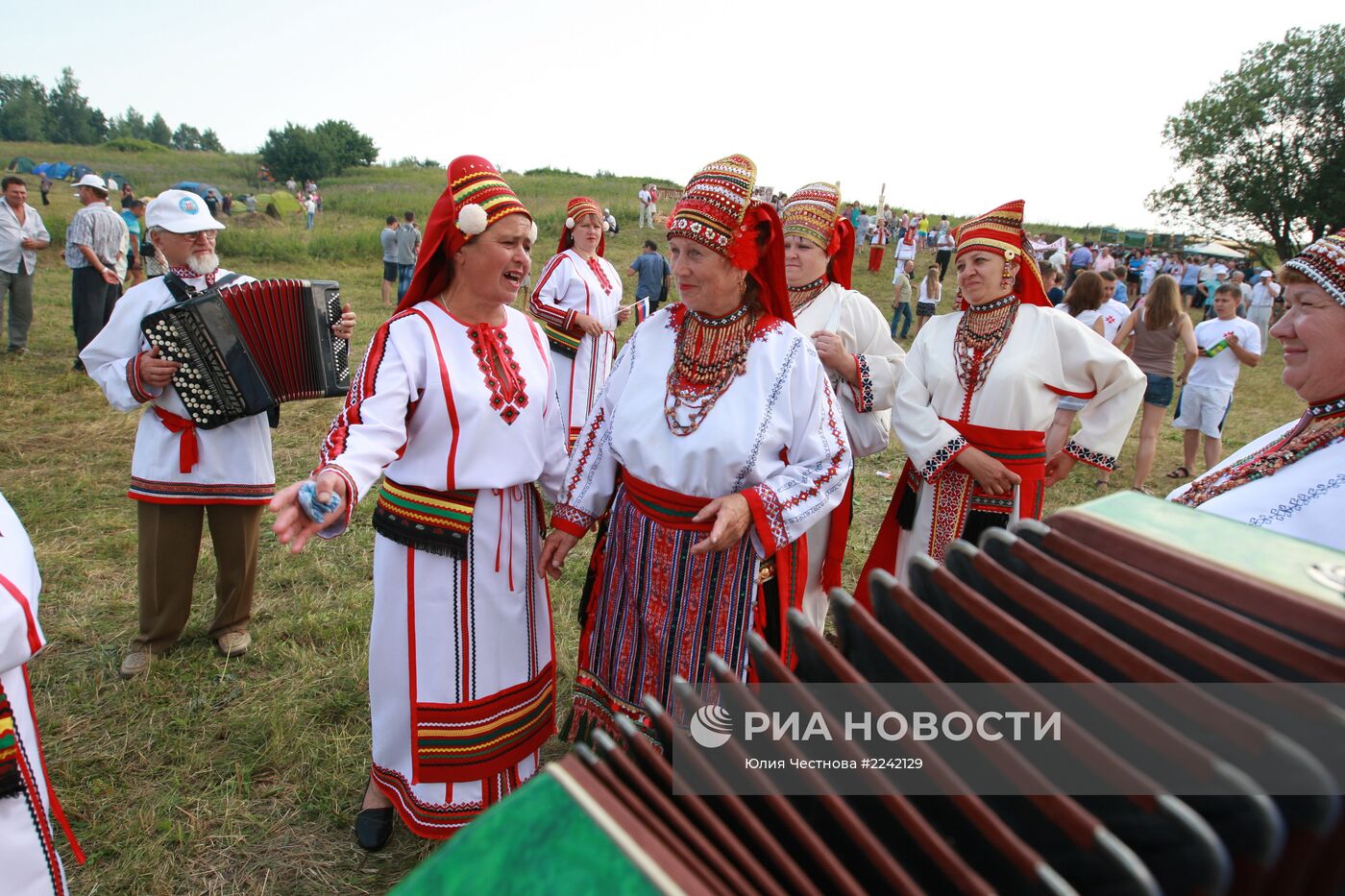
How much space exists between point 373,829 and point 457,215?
6.98ft

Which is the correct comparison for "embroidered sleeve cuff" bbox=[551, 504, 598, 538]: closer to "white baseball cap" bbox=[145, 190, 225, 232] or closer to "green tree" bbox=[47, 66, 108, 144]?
"white baseball cap" bbox=[145, 190, 225, 232]

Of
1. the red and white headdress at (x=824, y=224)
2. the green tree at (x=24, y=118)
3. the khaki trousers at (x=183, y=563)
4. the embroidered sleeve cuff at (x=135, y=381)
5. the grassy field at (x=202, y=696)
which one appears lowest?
the grassy field at (x=202, y=696)

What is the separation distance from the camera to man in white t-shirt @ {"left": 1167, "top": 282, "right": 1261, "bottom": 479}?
687cm

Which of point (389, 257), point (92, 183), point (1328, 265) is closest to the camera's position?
point (1328, 265)

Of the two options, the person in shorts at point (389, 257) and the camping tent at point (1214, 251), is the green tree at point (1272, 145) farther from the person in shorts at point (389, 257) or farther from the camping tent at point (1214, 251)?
the person in shorts at point (389, 257)

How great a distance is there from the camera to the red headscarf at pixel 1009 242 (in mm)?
3104

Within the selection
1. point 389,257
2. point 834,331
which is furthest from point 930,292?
point 834,331

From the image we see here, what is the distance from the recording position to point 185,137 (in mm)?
Result: 94312

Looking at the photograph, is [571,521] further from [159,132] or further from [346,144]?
[159,132]

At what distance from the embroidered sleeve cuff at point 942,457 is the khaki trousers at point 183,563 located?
10.0 ft

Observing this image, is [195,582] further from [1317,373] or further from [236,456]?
[1317,373]

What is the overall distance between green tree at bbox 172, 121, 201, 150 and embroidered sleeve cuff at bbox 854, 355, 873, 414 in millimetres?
112919

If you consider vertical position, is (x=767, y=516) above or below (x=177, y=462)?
above

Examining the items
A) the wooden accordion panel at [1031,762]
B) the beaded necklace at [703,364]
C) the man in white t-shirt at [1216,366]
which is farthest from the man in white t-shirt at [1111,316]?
the wooden accordion panel at [1031,762]
